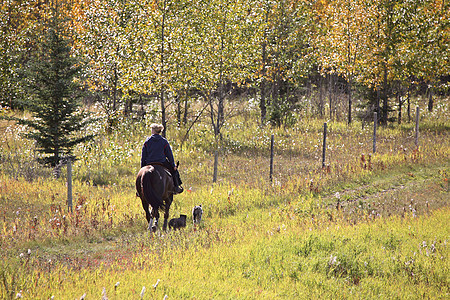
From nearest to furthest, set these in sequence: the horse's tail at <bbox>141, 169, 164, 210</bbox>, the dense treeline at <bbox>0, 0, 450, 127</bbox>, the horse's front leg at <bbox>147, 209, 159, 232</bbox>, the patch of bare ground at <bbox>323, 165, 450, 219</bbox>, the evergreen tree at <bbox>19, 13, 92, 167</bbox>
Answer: the horse's tail at <bbox>141, 169, 164, 210</bbox> → the horse's front leg at <bbox>147, 209, 159, 232</bbox> → the patch of bare ground at <bbox>323, 165, 450, 219</bbox> → the evergreen tree at <bbox>19, 13, 92, 167</bbox> → the dense treeline at <bbox>0, 0, 450, 127</bbox>

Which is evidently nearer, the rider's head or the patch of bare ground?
the rider's head

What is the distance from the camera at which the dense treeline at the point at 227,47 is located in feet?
66.8

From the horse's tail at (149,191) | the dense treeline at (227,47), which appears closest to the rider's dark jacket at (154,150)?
the horse's tail at (149,191)

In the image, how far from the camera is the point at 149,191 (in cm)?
1073

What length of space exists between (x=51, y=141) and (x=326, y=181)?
431 inches

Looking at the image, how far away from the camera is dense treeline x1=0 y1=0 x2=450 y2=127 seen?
20359 mm

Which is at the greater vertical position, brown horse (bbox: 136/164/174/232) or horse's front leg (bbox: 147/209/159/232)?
brown horse (bbox: 136/164/174/232)

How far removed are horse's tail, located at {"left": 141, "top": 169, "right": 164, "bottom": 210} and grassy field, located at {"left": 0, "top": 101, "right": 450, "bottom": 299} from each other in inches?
34.6

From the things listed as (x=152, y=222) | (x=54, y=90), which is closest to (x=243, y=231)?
(x=152, y=222)

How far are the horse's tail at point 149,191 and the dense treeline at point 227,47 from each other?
9.35 meters

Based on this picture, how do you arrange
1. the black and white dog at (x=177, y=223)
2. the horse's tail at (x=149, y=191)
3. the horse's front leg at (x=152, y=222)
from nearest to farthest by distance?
the horse's tail at (x=149, y=191)
the horse's front leg at (x=152, y=222)
the black and white dog at (x=177, y=223)

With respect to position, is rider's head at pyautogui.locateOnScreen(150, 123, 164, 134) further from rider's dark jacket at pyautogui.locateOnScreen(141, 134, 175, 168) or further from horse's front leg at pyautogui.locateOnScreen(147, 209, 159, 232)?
horse's front leg at pyautogui.locateOnScreen(147, 209, 159, 232)

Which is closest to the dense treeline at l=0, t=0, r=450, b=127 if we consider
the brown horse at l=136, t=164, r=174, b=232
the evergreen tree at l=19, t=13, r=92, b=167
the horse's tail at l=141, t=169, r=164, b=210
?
the evergreen tree at l=19, t=13, r=92, b=167

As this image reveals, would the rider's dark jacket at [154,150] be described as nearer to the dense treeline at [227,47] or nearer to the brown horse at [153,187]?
the brown horse at [153,187]
